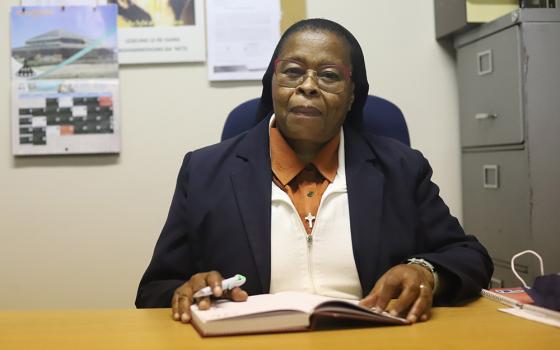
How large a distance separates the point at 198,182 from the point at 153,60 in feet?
3.86

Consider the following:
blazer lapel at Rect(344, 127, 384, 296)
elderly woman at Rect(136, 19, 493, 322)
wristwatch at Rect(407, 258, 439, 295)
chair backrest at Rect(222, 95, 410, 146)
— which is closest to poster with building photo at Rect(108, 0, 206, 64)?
chair backrest at Rect(222, 95, 410, 146)

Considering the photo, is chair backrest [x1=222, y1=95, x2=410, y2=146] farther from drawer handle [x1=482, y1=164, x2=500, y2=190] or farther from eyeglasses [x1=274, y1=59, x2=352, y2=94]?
drawer handle [x1=482, y1=164, x2=500, y2=190]

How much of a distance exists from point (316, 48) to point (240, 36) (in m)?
1.07

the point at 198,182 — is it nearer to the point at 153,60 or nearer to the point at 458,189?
the point at 153,60

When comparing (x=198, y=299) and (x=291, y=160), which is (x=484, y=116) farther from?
(x=198, y=299)

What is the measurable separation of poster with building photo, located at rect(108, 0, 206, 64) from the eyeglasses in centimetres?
106

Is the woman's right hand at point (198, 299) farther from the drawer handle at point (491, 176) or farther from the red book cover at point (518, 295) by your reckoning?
the drawer handle at point (491, 176)

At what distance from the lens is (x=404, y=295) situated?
109 centimetres

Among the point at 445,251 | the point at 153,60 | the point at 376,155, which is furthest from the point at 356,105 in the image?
the point at 153,60

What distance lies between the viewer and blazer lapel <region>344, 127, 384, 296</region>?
1387 mm

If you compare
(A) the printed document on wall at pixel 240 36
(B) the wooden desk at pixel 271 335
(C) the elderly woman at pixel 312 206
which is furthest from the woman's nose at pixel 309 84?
(A) the printed document on wall at pixel 240 36

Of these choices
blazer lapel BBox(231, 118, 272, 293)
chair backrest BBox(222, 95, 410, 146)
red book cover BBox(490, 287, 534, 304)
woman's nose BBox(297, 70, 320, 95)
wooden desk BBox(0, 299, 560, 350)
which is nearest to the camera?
wooden desk BBox(0, 299, 560, 350)

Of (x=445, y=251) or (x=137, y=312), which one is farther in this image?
(x=445, y=251)

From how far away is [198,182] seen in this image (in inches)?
58.6
